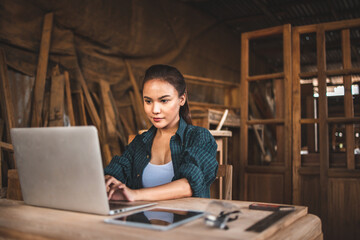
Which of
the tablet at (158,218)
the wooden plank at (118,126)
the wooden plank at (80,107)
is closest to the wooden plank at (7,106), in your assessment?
the wooden plank at (80,107)

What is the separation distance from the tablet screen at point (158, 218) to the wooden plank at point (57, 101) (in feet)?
10.8

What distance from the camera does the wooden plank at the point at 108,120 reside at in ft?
15.0

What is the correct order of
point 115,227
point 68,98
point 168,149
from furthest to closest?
1. point 68,98
2. point 168,149
3. point 115,227

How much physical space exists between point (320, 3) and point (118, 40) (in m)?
4.25

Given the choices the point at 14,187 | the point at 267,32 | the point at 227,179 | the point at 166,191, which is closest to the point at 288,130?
the point at 267,32

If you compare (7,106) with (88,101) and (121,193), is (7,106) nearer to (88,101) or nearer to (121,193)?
(88,101)

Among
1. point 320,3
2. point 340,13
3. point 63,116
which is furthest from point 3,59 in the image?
point 340,13

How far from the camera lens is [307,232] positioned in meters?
1.02

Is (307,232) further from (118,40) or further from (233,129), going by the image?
(118,40)

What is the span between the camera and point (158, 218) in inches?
37.4

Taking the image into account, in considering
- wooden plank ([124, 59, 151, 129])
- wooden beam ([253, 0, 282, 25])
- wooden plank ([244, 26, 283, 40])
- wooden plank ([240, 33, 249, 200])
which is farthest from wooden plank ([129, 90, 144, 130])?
wooden beam ([253, 0, 282, 25])

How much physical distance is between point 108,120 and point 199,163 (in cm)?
321

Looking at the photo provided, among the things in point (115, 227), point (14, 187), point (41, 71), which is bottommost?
point (14, 187)

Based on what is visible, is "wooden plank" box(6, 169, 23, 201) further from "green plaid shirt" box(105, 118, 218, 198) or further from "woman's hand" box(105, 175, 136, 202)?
"woman's hand" box(105, 175, 136, 202)
